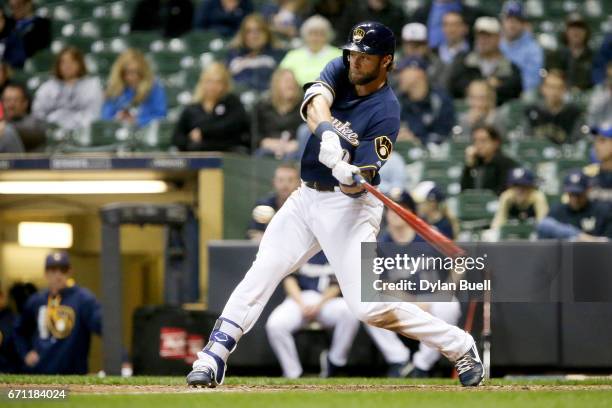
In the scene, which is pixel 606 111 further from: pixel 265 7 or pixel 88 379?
pixel 88 379

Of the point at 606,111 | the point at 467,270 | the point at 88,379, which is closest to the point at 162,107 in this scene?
the point at 606,111

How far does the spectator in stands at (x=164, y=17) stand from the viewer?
42.7 ft

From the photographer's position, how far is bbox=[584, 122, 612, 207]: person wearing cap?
348 inches

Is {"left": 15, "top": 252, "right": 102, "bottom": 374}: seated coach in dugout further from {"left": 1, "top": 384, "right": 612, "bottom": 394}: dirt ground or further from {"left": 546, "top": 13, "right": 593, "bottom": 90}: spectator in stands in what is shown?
{"left": 546, "top": 13, "right": 593, "bottom": 90}: spectator in stands

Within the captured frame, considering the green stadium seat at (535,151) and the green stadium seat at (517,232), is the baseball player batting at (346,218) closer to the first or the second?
the green stadium seat at (517,232)

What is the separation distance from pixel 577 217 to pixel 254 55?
3991mm

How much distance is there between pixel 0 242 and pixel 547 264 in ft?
16.6

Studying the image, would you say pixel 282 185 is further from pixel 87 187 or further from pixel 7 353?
pixel 7 353

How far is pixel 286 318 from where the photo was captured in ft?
28.1

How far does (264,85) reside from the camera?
11227 millimetres

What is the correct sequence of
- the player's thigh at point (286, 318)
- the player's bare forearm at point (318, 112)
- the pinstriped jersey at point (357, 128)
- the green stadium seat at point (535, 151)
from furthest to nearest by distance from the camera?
the green stadium seat at point (535, 151) → the player's thigh at point (286, 318) → the pinstriped jersey at point (357, 128) → the player's bare forearm at point (318, 112)

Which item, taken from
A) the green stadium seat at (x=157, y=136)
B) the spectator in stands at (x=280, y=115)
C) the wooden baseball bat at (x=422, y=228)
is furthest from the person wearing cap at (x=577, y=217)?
the green stadium seat at (x=157, y=136)

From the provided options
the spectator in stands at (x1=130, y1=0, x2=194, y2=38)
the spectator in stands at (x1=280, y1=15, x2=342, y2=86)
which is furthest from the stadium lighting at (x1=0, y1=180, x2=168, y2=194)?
the spectator in stands at (x1=130, y1=0, x2=194, y2=38)

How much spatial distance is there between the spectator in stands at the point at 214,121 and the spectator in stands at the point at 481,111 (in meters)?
2.02
